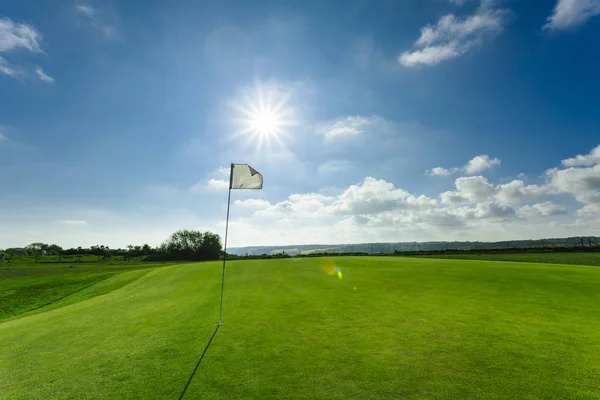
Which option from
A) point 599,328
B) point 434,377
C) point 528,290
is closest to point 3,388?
point 434,377

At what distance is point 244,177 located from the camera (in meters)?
12.5

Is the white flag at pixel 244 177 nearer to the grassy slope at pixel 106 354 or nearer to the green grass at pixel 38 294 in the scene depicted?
the grassy slope at pixel 106 354

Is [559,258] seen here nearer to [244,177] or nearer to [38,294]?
[244,177]

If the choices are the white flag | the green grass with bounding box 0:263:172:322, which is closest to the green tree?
the green grass with bounding box 0:263:172:322

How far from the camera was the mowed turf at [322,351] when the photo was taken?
16.2 feet

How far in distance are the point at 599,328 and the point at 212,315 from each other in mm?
11814

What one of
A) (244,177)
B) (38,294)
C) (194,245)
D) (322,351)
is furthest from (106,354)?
(194,245)

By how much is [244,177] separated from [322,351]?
Answer: 804 centimetres

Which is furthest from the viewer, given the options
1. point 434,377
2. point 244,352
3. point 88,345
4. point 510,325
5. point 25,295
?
point 25,295

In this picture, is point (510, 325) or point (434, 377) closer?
point (434, 377)

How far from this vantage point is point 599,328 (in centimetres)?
787

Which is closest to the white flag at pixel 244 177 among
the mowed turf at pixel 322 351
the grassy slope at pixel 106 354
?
the mowed turf at pixel 322 351

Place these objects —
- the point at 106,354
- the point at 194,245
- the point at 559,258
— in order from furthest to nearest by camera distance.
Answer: the point at 194,245
the point at 559,258
the point at 106,354

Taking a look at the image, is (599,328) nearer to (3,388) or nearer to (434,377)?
(434,377)
